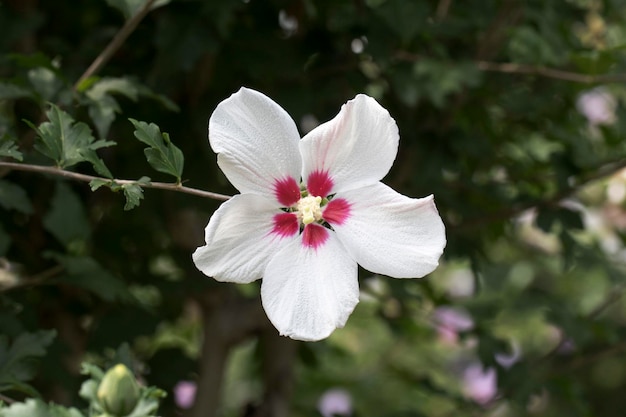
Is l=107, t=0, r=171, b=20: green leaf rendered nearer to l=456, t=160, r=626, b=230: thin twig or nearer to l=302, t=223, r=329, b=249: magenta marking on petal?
l=302, t=223, r=329, b=249: magenta marking on petal

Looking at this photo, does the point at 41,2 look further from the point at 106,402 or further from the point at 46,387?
the point at 106,402

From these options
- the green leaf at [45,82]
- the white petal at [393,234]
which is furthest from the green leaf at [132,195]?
the green leaf at [45,82]

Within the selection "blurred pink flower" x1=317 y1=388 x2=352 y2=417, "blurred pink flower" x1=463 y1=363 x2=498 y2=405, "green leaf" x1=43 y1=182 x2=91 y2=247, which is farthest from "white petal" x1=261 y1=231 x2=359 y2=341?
"blurred pink flower" x1=463 y1=363 x2=498 y2=405

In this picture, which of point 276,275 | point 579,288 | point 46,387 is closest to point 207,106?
point 46,387

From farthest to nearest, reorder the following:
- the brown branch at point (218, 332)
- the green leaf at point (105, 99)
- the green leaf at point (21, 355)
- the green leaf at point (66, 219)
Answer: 1. the brown branch at point (218, 332)
2. the green leaf at point (66, 219)
3. the green leaf at point (105, 99)
4. the green leaf at point (21, 355)

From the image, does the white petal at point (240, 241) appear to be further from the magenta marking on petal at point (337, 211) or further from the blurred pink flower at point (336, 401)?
the blurred pink flower at point (336, 401)
